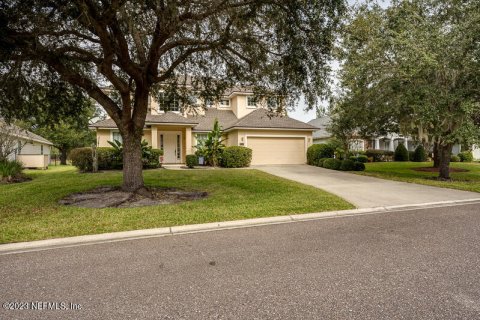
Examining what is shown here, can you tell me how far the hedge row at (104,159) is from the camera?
55.8 ft

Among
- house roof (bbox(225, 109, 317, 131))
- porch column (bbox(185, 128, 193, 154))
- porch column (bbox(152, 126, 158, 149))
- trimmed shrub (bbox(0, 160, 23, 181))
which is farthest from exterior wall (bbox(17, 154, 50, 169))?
house roof (bbox(225, 109, 317, 131))

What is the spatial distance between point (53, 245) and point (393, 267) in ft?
18.9

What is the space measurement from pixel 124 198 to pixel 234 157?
1165 centimetres

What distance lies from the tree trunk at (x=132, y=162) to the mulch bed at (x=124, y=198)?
1.06 feet

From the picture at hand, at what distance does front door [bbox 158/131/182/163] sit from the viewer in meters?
22.9

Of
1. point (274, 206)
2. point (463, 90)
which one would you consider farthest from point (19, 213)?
point (463, 90)

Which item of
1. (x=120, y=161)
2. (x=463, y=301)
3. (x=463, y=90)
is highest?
(x=463, y=90)

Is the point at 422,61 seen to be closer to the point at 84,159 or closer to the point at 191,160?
the point at 191,160

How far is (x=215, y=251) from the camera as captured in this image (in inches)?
187

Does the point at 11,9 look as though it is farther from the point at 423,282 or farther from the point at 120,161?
the point at 120,161

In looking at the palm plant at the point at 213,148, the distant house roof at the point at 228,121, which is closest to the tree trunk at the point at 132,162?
the palm plant at the point at 213,148

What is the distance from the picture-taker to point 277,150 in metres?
22.5

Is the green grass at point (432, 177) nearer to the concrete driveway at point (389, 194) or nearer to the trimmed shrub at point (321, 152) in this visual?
the concrete driveway at point (389, 194)

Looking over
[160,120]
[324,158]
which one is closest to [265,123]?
[324,158]
